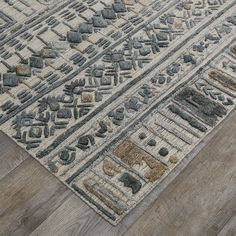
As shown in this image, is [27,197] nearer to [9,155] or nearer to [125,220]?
[9,155]

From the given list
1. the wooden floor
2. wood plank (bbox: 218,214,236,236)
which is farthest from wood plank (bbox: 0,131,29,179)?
wood plank (bbox: 218,214,236,236)

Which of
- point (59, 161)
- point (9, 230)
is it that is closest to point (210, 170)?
point (59, 161)

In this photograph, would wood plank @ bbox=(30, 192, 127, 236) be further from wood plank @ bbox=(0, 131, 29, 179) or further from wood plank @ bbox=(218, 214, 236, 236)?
wood plank @ bbox=(218, 214, 236, 236)

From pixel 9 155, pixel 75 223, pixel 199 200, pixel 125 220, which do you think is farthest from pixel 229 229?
pixel 9 155

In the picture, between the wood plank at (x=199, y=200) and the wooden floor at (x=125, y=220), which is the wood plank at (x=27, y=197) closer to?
the wooden floor at (x=125, y=220)

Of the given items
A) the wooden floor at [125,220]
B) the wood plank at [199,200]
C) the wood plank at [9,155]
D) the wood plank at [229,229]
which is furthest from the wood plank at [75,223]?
the wood plank at [229,229]
